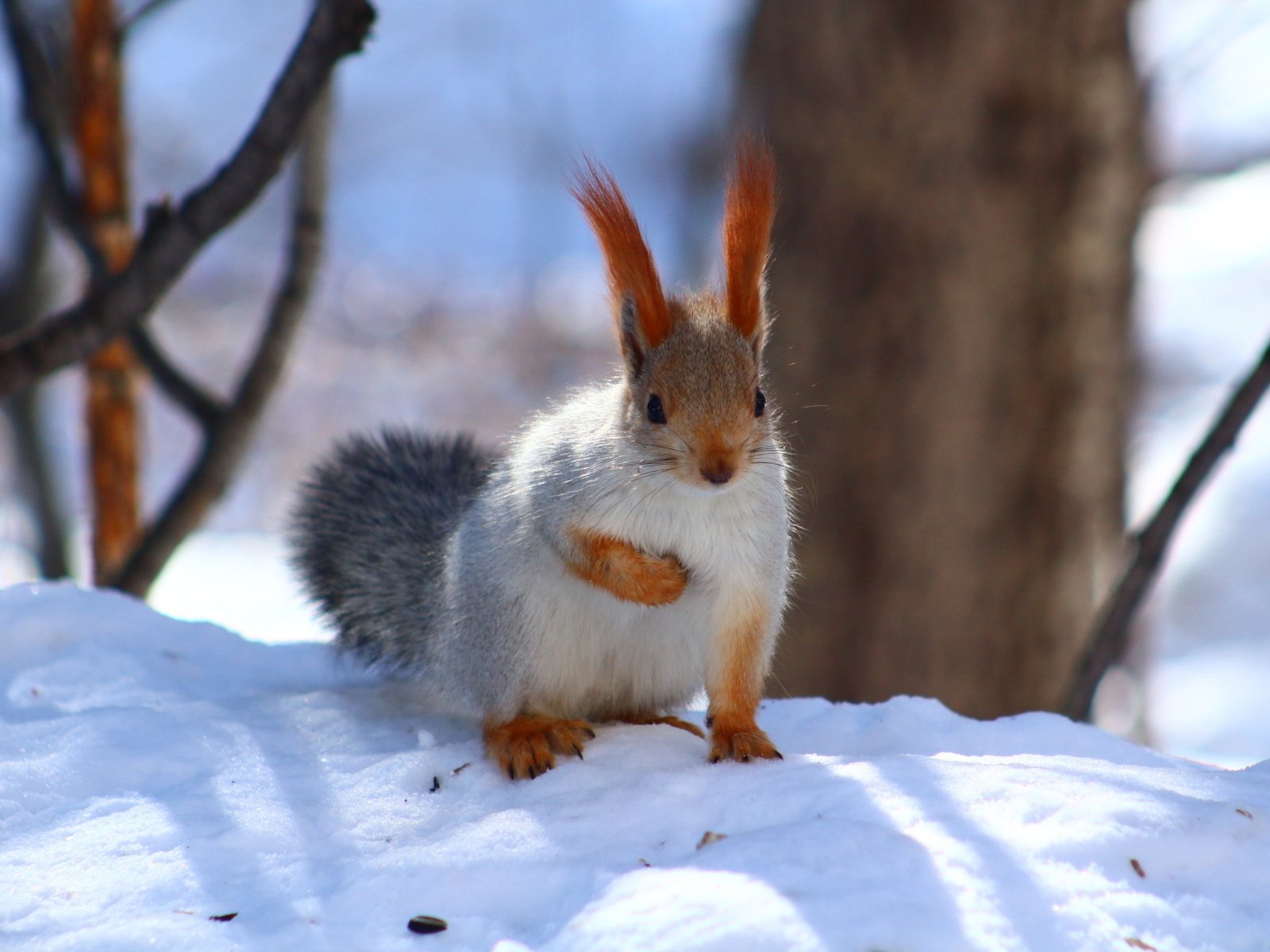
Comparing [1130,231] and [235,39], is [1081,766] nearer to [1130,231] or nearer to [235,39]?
[1130,231]

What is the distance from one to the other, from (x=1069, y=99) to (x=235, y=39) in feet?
20.5

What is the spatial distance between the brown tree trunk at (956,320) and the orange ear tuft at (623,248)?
1814mm

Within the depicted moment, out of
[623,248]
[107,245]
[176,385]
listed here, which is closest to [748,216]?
[623,248]

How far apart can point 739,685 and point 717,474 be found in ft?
1.12

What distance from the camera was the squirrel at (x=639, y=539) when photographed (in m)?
1.75

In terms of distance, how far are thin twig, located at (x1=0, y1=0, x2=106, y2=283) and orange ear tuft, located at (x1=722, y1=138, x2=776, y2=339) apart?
160 centimetres

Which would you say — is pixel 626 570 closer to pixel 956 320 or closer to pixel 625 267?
pixel 625 267

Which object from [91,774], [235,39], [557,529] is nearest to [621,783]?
[557,529]

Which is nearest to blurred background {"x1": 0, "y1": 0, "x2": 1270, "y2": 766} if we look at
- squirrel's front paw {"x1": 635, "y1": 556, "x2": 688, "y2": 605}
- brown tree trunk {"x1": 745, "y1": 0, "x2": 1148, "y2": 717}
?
brown tree trunk {"x1": 745, "y1": 0, "x2": 1148, "y2": 717}

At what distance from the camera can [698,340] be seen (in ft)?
6.02

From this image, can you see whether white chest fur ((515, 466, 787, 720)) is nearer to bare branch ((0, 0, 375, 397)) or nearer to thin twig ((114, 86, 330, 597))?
bare branch ((0, 0, 375, 397))

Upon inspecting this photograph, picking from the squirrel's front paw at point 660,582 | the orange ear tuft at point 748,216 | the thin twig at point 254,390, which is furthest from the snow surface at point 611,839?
the thin twig at point 254,390

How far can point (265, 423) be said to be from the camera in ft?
29.9

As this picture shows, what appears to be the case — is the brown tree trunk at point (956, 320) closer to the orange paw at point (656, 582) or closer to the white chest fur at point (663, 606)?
the white chest fur at point (663, 606)
